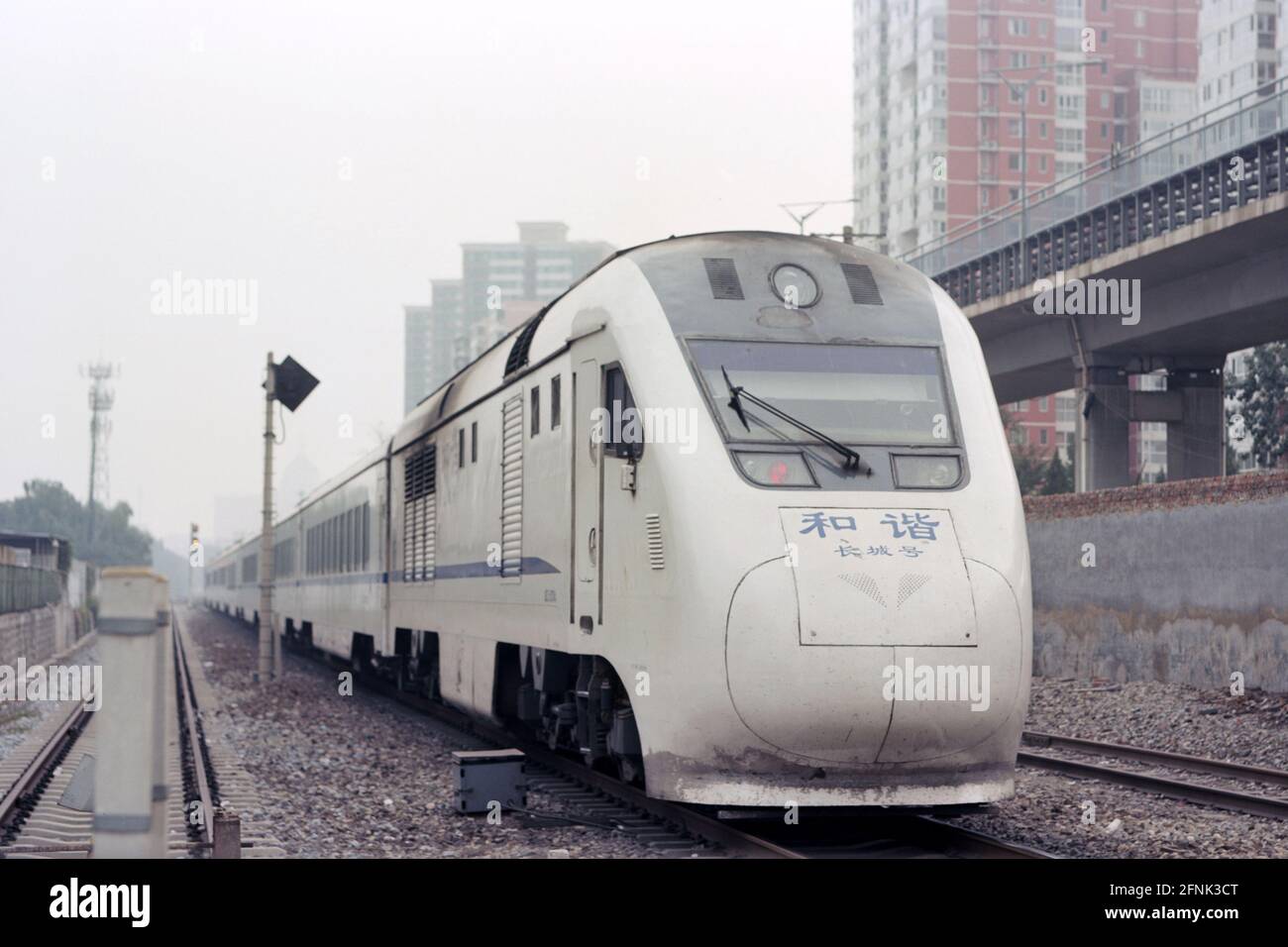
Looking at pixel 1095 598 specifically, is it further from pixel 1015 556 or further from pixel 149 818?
pixel 149 818

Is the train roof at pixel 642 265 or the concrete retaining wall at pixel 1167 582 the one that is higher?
the train roof at pixel 642 265

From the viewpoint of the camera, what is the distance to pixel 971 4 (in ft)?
346

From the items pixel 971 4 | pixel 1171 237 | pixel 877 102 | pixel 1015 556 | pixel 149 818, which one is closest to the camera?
pixel 149 818

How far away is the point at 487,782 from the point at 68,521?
399ft

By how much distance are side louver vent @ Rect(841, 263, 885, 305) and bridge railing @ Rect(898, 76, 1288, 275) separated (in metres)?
12.7

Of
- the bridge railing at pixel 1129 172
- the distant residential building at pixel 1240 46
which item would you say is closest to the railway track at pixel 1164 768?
the bridge railing at pixel 1129 172

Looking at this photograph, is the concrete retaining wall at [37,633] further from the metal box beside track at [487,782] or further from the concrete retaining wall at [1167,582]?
the metal box beside track at [487,782]

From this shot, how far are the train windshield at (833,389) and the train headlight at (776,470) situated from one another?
0.15 m

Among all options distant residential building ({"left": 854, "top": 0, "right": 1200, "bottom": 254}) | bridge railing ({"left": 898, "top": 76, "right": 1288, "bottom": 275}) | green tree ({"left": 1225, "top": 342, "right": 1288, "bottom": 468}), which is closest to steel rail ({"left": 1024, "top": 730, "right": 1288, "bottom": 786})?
bridge railing ({"left": 898, "top": 76, "right": 1288, "bottom": 275})

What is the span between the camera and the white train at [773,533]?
847 cm

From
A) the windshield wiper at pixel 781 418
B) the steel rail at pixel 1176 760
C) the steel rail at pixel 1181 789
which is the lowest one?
the steel rail at pixel 1176 760

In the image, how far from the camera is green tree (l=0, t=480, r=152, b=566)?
387 ft
